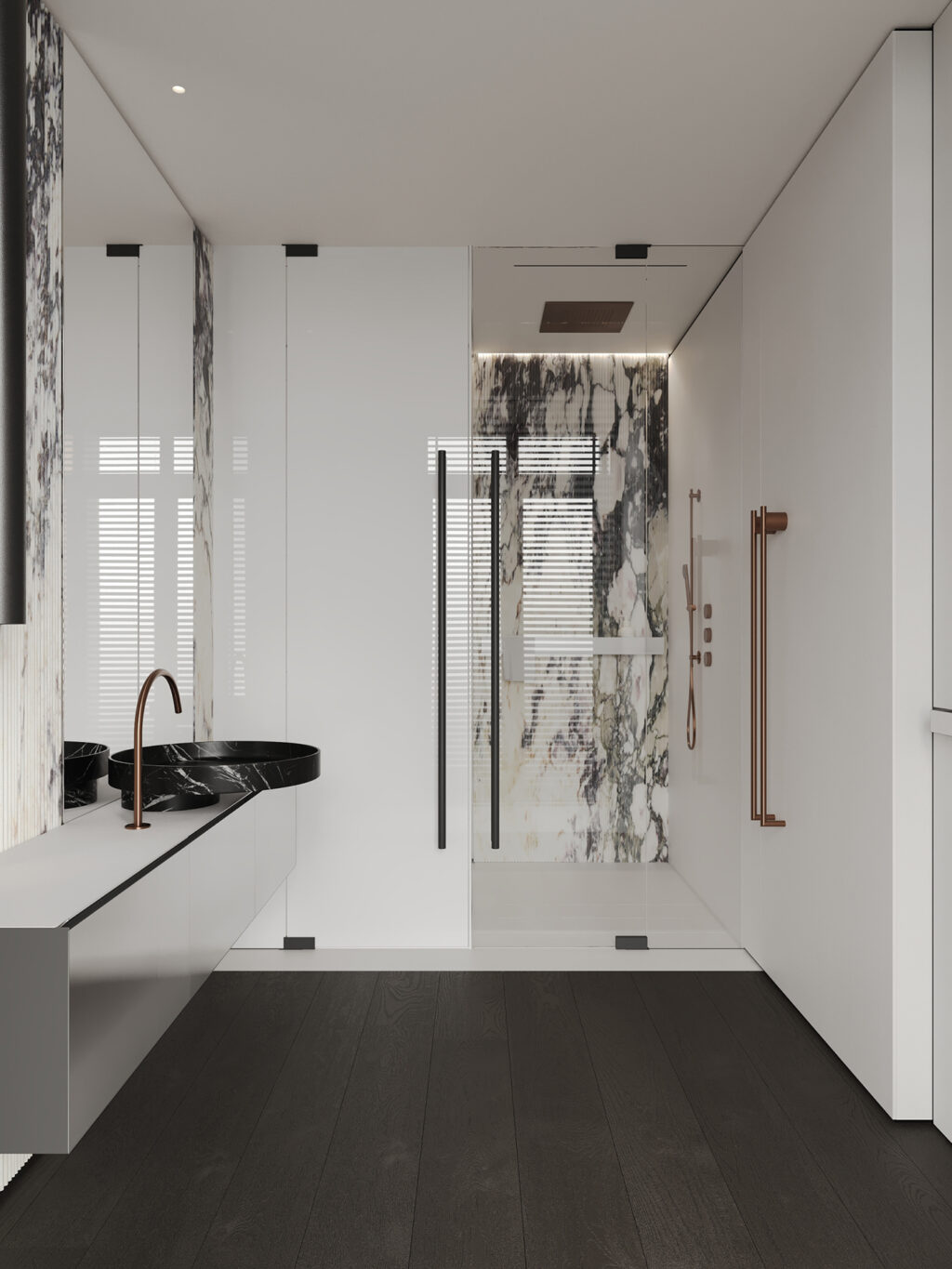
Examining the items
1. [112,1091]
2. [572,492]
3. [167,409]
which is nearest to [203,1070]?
[112,1091]

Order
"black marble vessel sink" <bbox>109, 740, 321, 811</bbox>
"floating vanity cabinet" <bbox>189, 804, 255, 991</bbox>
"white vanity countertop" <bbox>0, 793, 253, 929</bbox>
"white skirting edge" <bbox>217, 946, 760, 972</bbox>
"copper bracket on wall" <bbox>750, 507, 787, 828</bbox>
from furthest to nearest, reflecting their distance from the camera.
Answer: "white skirting edge" <bbox>217, 946, 760, 972</bbox>, "copper bracket on wall" <bbox>750, 507, 787, 828</bbox>, "black marble vessel sink" <bbox>109, 740, 321, 811</bbox>, "floating vanity cabinet" <bbox>189, 804, 255, 991</bbox>, "white vanity countertop" <bbox>0, 793, 253, 929</bbox>

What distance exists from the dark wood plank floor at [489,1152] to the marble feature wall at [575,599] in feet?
2.45

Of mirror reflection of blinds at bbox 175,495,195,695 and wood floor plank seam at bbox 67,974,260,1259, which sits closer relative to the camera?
wood floor plank seam at bbox 67,974,260,1259

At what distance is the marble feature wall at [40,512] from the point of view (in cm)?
209

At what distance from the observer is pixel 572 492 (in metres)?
3.57

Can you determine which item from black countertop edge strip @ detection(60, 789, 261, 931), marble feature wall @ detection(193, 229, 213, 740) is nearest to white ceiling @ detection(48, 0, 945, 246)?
marble feature wall @ detection(193, 229, 213, 740)

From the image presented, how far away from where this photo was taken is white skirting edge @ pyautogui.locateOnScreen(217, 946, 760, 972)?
3.41 metres

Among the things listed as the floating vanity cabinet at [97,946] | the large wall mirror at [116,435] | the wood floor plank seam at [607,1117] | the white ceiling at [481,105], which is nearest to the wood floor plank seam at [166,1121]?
the floating vanity cabinet at [97,946]

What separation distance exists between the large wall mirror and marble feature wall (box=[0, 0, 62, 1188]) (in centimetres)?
5

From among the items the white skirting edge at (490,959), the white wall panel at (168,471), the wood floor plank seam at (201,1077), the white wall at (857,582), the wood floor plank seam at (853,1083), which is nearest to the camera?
the wood floor plank seam at (201,1077)

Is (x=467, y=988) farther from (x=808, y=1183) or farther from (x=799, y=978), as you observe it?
(x=808, y=1183)

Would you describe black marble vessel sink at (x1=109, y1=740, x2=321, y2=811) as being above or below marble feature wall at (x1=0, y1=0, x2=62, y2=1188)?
below

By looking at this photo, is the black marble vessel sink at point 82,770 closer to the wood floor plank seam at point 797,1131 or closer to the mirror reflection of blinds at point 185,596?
the mirror reflection of blinds at point 185,596

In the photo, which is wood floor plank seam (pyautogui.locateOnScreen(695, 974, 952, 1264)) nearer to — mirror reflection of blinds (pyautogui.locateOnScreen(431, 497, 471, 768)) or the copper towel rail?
the copper towel rail
